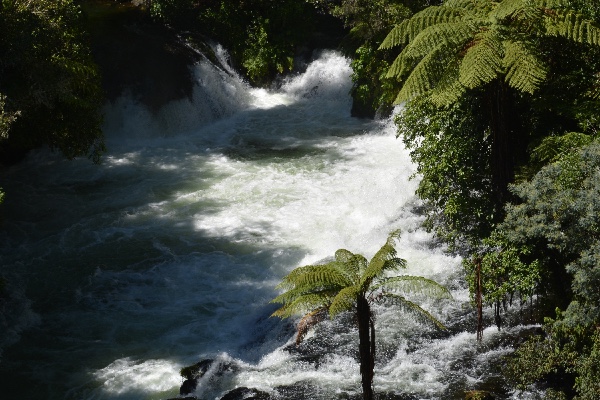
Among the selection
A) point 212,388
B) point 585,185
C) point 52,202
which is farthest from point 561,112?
point 52,202

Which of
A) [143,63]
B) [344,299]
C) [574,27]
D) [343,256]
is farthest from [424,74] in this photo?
[143,63]

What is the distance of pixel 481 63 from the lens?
923 centimetres

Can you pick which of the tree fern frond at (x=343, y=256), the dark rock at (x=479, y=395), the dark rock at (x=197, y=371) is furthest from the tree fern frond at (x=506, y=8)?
the dark rock at (x=197, y=371)

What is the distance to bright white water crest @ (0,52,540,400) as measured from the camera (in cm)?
1141

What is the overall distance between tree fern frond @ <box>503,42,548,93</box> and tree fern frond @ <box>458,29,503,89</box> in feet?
0.50

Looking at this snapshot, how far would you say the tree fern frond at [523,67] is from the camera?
29.8 feet

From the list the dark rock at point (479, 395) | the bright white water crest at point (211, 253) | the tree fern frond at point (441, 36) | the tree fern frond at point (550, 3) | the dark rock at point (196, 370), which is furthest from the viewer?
the bright white water crest at point (211, 253)

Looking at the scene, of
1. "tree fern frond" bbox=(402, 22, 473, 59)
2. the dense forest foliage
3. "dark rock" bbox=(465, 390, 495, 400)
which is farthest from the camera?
"dark rock" bbox=(465, 390, 495, 400)

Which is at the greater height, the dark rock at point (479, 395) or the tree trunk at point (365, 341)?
the tree trunk at point (365, 341)

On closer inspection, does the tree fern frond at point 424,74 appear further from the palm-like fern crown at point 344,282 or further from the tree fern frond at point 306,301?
the tree fern frond at point 306,301

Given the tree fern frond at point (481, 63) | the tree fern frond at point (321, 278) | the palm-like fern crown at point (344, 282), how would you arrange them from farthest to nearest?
the tree fern frond at point (481, 63) → the tree fern frond at point (321, 278) → the palm-like fern crown at point (344, 282)

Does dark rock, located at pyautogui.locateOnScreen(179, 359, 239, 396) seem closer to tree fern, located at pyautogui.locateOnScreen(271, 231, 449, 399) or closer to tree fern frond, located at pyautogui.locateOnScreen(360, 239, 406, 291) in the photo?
tree fern, located at pyautogui.locateOnScreen(271, 231, 449, 399)

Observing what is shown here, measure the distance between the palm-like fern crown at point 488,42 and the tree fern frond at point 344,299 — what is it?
3.19 metres

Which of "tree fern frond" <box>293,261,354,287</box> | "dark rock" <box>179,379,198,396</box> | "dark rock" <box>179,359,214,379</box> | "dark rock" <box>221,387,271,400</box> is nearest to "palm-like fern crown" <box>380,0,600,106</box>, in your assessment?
"tree fern frond" <box>293,261,354,287</box>
